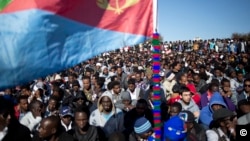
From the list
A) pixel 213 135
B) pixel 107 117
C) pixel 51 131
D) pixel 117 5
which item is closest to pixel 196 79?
pixel 107 117

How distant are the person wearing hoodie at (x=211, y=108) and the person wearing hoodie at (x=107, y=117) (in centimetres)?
152

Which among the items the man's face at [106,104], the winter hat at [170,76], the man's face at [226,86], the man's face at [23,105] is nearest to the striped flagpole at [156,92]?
the man's face at [106,104]

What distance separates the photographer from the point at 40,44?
351 cm

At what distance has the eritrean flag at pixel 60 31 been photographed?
3.30 metres

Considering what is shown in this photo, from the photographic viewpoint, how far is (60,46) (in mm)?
3709

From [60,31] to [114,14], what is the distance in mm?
817

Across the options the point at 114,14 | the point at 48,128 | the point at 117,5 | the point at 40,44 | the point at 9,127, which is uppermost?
the point at 117,5

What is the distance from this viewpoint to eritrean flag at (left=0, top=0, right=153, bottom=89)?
10.8 feet

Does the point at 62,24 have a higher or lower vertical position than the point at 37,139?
higher

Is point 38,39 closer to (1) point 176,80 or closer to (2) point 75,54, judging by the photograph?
(2) point 75,54

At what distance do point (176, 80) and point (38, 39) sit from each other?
6.62 metres

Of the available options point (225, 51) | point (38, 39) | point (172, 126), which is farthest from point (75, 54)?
point (225, 51)

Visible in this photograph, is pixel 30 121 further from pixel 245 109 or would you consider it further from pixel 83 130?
pixel 245 109

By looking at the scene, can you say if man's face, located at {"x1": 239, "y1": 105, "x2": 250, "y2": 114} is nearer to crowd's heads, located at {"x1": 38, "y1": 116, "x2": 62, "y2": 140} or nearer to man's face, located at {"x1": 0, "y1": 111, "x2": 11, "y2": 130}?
crowd's heads, located at {"x1": 38, "y1": 116, "x2": 62, "y2": 140}
